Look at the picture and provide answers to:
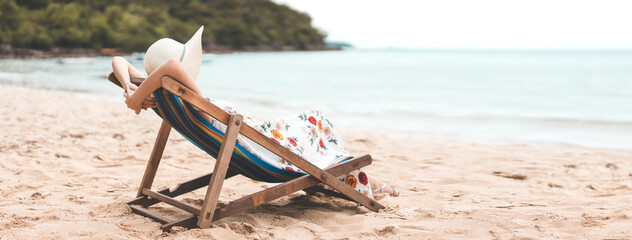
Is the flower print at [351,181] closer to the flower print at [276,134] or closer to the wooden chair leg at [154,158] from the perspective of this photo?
the flower print at [276,134]

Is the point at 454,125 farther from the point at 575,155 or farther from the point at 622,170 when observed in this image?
the point at 622,170

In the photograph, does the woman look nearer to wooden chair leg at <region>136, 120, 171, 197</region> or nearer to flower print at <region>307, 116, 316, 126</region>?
flower print at <region>307, 116, 316, 126</region>

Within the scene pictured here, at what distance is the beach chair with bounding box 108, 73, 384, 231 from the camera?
2479 mm

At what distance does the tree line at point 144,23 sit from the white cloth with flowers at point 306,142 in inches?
2319

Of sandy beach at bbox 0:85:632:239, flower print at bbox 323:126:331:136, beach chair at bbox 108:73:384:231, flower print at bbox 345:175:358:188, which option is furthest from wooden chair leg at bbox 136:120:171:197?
flower print at bbox 345:175:358:188

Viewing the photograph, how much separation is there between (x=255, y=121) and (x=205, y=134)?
1.10ft

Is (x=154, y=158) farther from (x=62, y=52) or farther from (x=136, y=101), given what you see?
(x=62, y=52)

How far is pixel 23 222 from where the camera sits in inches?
104

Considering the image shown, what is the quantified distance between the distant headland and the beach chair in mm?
51880

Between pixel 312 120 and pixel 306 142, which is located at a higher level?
pixel 312 120

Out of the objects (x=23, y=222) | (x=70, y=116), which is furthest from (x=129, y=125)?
(x=23, y=222)

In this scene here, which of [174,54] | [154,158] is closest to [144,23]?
[154,158]

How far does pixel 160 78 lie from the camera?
237 cm

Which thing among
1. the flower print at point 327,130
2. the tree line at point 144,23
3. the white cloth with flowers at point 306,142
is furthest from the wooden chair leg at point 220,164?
the tree line at point 144,23
